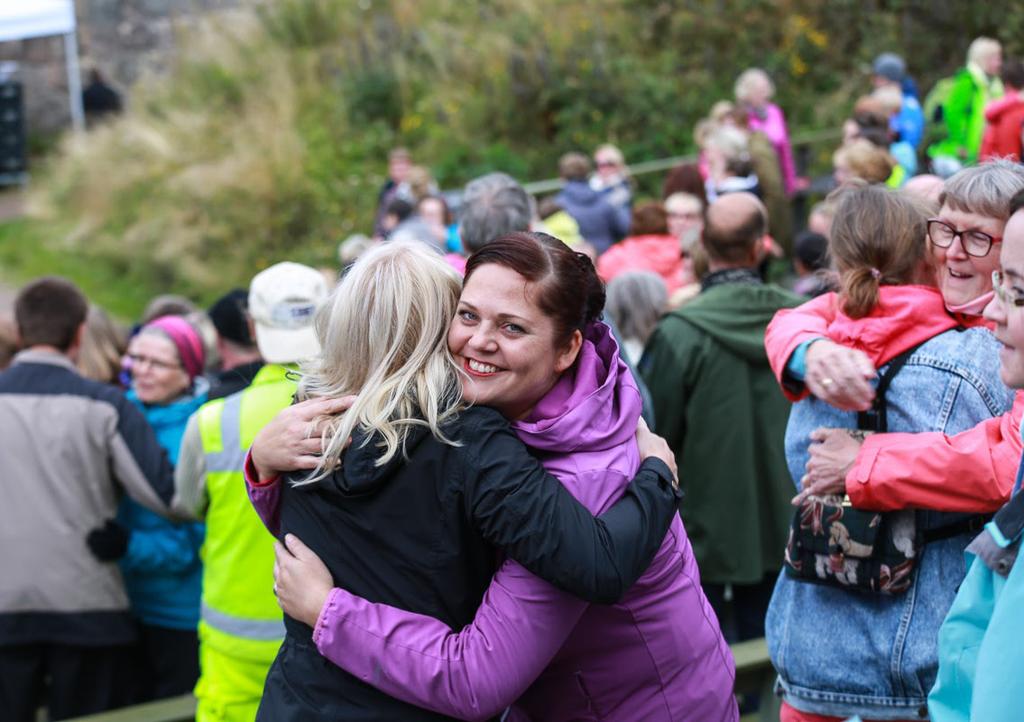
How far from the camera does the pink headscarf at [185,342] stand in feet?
16.2

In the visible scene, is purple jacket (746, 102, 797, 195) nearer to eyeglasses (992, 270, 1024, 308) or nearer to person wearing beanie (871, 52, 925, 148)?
person wearing beanie (871, 52, 925, 148)

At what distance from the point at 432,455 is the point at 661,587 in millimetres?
562

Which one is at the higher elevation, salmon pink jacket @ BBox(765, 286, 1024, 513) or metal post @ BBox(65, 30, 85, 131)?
metal post @ BBox(65, 30, 85, 131)

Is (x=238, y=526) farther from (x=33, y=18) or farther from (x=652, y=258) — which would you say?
(x=33, y=18)

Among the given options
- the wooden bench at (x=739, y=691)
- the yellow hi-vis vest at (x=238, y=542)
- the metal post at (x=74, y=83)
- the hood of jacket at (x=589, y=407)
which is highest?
the metal post at (x=74, y=83)

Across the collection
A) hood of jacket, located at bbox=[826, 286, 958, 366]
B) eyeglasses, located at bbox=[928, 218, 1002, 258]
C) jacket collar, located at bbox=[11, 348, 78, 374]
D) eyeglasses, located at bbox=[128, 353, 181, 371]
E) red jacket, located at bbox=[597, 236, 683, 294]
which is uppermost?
eyeglasses, located at bbox=[928, 218, 1002, 258]

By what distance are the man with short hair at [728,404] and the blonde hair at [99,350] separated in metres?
2.31

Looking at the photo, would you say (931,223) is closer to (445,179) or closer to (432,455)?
(432,455)

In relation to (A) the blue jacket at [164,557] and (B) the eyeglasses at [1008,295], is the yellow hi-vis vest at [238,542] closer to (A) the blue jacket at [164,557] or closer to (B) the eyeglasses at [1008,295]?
(A) the blue jacket at [164,557]

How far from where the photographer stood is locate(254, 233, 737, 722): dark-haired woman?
2.34 m

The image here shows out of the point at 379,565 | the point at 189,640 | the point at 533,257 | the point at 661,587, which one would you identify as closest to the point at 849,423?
the point at 661,587

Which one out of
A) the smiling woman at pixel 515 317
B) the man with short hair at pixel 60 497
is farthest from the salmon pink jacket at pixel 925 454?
the man with short hair at pixel 60 497

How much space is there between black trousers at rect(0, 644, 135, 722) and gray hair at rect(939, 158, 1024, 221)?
3467 mm

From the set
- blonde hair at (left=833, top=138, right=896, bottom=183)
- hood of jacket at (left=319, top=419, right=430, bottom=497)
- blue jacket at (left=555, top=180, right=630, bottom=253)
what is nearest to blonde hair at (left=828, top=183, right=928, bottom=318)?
hood of jacket at (left=319, top=419, right=430, bottom=497)
